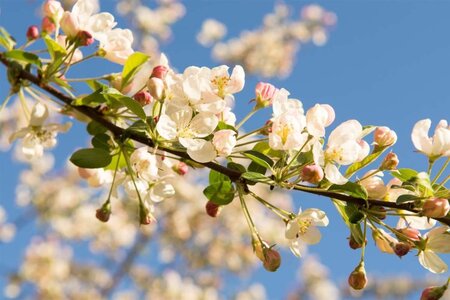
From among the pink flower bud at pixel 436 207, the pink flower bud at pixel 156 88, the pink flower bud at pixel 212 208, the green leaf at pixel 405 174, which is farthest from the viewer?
the pink flower bud at pixel 212 208

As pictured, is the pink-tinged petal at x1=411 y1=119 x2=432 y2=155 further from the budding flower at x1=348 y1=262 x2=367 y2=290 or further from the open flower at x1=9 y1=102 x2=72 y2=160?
the open flower at x1=9 y1=102 x2=72 y2=160

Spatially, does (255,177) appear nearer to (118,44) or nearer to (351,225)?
(351,225)

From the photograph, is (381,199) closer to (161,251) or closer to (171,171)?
(171,171)

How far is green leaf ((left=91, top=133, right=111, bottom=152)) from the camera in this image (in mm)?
1195

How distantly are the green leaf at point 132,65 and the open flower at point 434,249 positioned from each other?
68 centimetres

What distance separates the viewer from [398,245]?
3.39 ft

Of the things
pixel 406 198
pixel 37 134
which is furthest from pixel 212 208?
pixel 37 134

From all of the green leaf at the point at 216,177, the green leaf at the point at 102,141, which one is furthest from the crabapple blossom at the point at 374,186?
the green leaf at the point at 102,141

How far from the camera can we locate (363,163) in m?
1.09

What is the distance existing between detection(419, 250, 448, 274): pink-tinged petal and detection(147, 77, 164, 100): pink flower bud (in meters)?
0.56

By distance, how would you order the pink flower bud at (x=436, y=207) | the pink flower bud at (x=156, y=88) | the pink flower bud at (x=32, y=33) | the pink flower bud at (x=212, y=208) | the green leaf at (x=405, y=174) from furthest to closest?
the pink flower bud at (x=32, y=33)
the pink flower bud at (x=212, y=208)
the pink flower bud at (x=156, y=88)
the green leaf at (x=405, y=174)
the pink flower bud at (x=436, y=207)

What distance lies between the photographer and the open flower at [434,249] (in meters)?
1.02

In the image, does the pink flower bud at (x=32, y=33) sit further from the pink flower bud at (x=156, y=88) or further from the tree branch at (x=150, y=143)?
the pink flower bud at (x=156, y=88)

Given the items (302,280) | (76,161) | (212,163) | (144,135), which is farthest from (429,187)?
(302,280)
